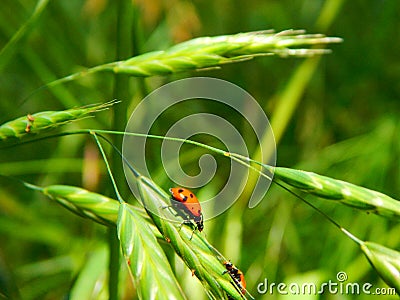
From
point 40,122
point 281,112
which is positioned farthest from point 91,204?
point 281,112

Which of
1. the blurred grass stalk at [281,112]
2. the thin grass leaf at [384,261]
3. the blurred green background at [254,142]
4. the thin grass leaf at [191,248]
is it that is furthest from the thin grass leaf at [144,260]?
the blurred grass stalk at [281,112]

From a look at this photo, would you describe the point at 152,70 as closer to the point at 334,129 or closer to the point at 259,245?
the point at 259,245

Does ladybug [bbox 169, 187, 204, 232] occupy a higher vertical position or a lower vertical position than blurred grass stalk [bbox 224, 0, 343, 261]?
lower

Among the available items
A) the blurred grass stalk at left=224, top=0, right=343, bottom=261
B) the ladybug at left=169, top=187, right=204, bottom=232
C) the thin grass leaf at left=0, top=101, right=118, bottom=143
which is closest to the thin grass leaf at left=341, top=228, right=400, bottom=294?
the ladybug at left=169, top=187, right=204, bottom=232

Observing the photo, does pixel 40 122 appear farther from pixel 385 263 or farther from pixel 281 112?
pixel 281 112

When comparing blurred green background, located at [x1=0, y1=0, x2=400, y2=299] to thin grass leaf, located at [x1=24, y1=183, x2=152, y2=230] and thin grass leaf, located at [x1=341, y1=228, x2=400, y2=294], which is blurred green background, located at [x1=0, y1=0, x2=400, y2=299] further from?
thin grass leaf, located at [x1=341, y1=228, x2=400, y2=294]

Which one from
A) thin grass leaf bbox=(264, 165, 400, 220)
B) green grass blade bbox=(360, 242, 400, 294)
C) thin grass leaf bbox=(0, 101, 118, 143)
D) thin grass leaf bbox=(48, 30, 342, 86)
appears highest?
thin grass leaf bbox=(48, 30, 342, 86)

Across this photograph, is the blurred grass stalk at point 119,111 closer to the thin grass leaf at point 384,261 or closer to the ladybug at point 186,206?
the ladybug at point 186,206

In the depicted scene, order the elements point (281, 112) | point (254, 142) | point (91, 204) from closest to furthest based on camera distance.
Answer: point (91, 204) < point (281, 112) < point (254, 142)
